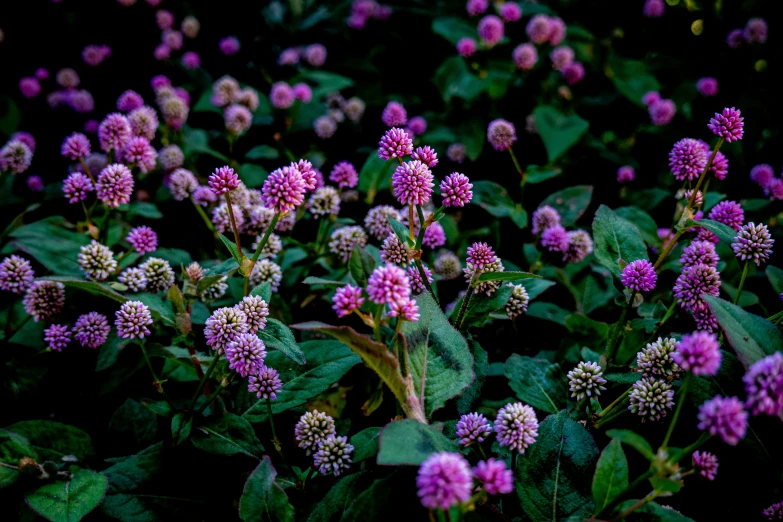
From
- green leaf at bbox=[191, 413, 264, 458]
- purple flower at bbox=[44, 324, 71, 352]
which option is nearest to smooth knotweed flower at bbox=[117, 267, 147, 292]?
purple flower at bbox=[44, 324, 71, 352]

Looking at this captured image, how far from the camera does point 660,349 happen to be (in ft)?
4.84

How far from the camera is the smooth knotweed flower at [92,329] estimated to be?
71.9 inches

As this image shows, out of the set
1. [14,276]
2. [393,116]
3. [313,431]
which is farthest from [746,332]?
[14,276]

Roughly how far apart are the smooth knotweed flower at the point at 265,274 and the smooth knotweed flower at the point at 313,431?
617mm

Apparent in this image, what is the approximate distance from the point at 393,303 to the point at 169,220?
192cm

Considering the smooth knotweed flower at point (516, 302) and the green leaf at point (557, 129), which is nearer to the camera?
the smooth knotweed flower at point (516, 302)

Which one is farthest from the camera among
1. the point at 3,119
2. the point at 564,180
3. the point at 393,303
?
the point at 3,119

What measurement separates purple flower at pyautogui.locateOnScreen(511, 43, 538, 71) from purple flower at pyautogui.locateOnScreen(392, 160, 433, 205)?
7.28ft

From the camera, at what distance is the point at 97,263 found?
190cm

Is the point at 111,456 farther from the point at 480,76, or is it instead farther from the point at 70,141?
the point at 480,76

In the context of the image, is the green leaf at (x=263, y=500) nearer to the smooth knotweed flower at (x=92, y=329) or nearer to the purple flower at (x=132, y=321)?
the purple flower at (x=132, y=321)

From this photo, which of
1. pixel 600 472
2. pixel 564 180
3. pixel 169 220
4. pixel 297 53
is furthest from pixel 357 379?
pixel 297 53

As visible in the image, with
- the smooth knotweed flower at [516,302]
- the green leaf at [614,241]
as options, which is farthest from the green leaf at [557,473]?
the green leaf at [614,241]

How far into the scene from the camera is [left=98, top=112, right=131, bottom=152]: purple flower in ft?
7.67
